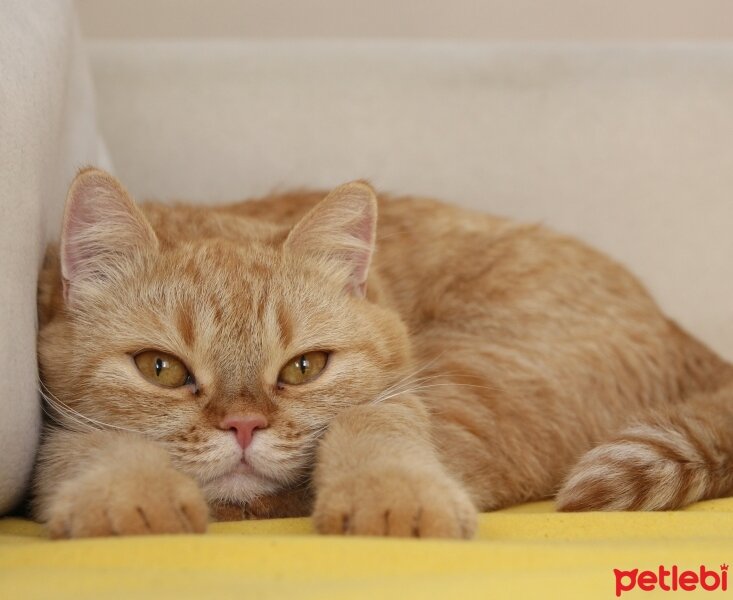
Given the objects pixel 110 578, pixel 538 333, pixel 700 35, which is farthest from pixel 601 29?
pixel 110 578

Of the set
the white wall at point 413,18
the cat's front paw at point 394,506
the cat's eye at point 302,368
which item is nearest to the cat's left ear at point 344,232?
the cat's eye at point 302,368

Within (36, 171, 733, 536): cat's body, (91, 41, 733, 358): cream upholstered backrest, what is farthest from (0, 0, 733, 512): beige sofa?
(36, 171, 733, 536): cat's body

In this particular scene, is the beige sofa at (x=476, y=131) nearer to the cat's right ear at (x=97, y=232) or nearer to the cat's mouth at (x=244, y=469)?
the cat's right ear at (x=97, y=232)

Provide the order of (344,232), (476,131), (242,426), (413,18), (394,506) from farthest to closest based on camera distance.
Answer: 1. (413,18)
2. (476,131)
3. (344,232)
4. (242,426)
5. (394,506)

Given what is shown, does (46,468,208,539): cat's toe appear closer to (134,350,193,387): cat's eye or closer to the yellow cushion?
the yellow cushion

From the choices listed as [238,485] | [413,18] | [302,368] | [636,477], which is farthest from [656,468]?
[413,18]

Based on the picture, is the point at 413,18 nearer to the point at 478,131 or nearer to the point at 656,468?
the point at 478,131

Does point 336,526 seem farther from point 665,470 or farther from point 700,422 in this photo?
point 700,422

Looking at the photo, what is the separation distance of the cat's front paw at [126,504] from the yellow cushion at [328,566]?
63mm

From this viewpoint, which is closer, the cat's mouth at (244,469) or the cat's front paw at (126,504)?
the cat's front paw at (126,504)

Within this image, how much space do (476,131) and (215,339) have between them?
6.73 feet

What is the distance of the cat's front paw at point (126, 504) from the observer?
63.7 inches

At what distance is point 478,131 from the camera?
12.3 ft

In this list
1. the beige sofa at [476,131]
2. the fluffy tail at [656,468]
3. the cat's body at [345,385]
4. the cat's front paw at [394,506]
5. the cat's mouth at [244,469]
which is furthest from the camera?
the beige sofa at [476,131]
